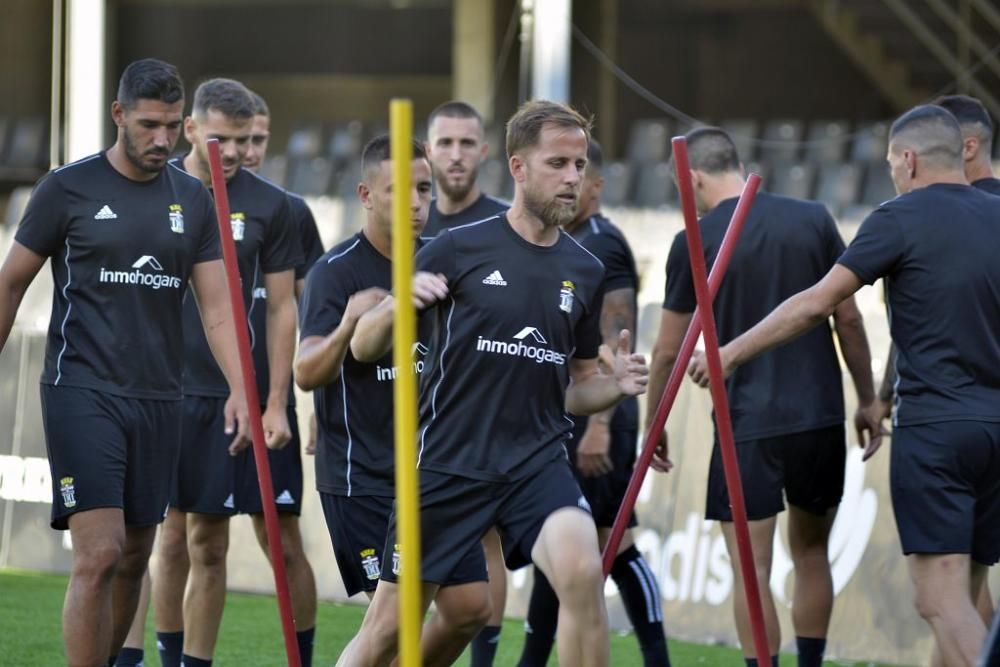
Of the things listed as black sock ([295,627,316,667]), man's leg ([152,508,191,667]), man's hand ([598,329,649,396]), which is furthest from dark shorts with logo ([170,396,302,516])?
man's hand ([598,329,649,396])

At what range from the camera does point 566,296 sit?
17.7ft

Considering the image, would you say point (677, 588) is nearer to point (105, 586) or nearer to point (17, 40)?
point (105, 586)

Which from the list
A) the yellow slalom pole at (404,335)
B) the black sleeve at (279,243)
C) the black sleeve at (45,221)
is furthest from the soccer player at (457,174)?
the yellow slalom pole at (404,335)

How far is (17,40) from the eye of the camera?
24719mm

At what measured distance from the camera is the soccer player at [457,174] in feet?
23.4

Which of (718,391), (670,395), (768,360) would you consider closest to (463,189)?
(768,360)

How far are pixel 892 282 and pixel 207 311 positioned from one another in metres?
2.46

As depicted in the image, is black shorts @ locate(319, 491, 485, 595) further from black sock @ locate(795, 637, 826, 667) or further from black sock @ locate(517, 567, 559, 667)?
black sock @ locate(795, 637, 826, 667)

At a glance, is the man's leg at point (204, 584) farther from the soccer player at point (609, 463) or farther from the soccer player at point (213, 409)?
the soccer player at point (609, 463)

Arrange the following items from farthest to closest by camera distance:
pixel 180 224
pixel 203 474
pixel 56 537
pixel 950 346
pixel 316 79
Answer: pixel 316 79, pixel 56 537, pixel 203 474, pixel 180 224, pixel 950 346

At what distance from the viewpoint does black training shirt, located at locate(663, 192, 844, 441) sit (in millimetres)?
6645

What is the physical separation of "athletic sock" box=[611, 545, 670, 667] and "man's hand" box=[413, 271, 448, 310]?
2386 millimetres

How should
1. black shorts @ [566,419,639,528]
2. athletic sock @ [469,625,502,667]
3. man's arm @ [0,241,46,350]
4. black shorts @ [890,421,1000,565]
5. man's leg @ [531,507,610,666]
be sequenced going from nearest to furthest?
man's leg @ [531,507,610,666] < black shorts @ [890,421,1000,565] < man's arm @ [0,241,46,350] < athletic sock @ [469,625,502,667] < black shorts @ [566,419,639,528]

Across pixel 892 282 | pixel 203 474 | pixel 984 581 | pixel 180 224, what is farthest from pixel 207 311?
pixel 984 581
